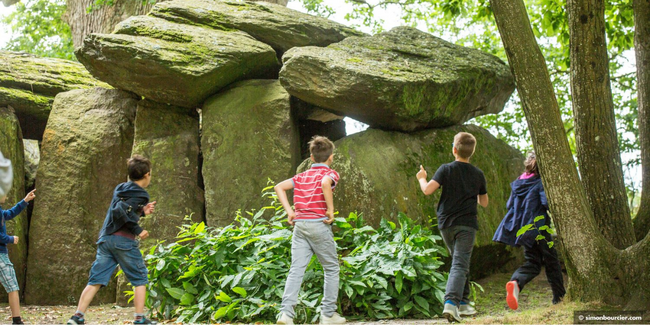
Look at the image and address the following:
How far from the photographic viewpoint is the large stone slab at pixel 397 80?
713 centimetres

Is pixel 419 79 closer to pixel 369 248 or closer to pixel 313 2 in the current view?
pixel 369 248

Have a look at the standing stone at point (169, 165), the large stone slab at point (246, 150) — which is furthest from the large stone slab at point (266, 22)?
the standing stone at point (169, 165)

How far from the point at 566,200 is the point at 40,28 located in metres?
16.2

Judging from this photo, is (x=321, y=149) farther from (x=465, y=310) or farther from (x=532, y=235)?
(x=532, y=235)

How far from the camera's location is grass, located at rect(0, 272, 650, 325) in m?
4.92

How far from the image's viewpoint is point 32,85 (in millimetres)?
9078

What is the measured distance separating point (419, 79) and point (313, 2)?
35.6 feet

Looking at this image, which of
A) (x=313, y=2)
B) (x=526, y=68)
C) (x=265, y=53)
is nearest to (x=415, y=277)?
(x=526, y=68)

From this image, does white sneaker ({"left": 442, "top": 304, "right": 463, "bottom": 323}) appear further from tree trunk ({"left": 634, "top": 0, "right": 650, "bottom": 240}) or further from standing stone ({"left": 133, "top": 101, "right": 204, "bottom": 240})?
standing stone ({"left": 133, "top": 101, "right": 204, "bottom": 240})

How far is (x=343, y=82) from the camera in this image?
7.09m

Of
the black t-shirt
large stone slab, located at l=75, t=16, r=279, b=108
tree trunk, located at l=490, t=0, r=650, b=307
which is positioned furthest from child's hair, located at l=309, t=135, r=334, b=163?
large stone slab, located at l=75, t=16, r=279, b=108

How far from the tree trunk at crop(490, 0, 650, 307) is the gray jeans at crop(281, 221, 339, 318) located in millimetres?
1919

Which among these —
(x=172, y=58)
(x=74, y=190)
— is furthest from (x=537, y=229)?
(x=74, y=190)

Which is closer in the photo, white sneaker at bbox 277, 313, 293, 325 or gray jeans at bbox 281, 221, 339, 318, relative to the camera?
white sneaker at bbox 277, 313, 293, 325
